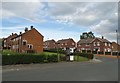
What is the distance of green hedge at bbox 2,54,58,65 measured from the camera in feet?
85.7

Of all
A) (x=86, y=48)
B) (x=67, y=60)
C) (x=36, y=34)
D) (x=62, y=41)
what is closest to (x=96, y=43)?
(x=86, y=48)

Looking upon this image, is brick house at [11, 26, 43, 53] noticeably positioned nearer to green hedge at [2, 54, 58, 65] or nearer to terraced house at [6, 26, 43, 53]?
terraced house at [6, 26, 43, 53]

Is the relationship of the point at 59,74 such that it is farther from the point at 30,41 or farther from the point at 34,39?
the point at 34,39

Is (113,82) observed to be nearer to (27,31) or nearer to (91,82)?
(91,82)

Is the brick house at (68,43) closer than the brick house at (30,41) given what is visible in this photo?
No

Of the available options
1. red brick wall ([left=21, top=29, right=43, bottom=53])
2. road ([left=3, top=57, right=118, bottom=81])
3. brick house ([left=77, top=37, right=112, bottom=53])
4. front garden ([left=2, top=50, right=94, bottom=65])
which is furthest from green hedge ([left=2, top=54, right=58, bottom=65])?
brick house ([left=77, top=37, right=112, bottom=53])

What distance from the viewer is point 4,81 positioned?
44.4 feet

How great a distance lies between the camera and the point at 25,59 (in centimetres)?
2819

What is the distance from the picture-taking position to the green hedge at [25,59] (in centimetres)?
2612

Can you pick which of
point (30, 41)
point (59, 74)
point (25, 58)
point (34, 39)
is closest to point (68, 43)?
point (34, 39)

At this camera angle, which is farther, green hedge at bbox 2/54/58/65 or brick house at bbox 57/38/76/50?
brick house at bbox 57/38/76/50

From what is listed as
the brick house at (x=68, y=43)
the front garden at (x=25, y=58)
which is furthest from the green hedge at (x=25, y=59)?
the brick house at (x=68, y=43)

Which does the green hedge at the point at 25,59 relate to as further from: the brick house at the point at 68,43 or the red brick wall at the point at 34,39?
the brick house at the point at 68,43

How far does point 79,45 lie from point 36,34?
151 feet
